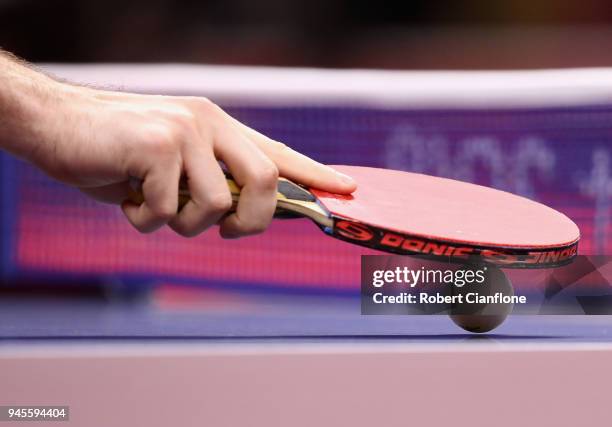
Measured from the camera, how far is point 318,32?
6.65 feet

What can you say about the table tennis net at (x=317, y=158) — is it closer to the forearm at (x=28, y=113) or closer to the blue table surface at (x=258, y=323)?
the blue table surface at (x=258, y=323)

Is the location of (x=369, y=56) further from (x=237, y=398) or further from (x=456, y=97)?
(x=237, y=398)

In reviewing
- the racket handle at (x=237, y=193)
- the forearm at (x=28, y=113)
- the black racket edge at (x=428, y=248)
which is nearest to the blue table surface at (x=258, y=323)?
the black racket edge at (x=428, y=248)

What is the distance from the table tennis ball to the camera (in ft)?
4.44

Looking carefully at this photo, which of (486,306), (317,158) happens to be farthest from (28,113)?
(317,158)

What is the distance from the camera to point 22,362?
1.25 meters

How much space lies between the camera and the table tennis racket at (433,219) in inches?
34.8

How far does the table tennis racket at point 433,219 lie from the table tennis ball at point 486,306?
0.19 m

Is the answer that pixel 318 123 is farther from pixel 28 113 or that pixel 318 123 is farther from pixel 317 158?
pixel 28 113

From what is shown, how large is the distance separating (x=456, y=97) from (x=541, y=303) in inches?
30.5

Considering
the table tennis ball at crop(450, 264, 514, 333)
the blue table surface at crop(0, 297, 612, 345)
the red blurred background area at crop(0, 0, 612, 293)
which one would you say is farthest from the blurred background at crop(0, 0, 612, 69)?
the table tennis ball at crop(450, 264, 514, 333)

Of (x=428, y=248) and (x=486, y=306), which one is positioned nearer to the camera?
(x=428, y=248)

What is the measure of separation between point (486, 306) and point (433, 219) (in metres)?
0.45

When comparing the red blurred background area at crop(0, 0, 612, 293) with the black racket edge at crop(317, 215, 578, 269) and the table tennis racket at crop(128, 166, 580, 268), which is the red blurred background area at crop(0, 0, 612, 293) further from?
the black racket edge at crop(317, 215, 578, 269)
